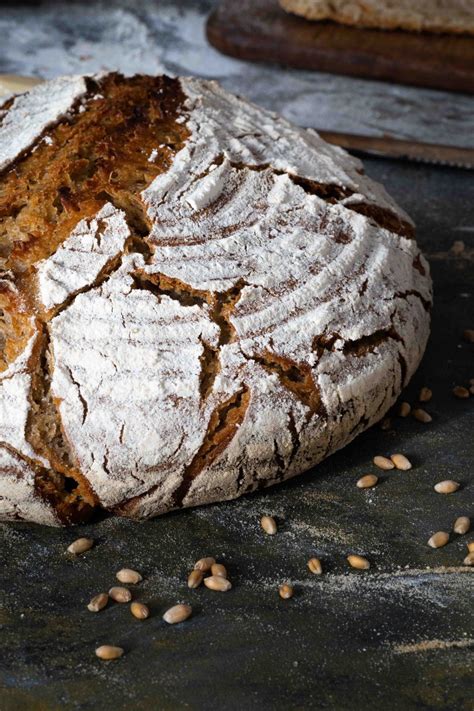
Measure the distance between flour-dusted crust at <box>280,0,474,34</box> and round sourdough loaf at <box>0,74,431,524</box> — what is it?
1608mm

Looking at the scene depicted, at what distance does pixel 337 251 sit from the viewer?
1797mm

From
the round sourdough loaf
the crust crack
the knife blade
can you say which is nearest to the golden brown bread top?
the round sourdough loaf

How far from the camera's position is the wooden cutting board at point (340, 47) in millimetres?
3174

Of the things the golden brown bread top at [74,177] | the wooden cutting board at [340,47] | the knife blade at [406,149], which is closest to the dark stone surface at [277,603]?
the golden brown bread top at [74,177]

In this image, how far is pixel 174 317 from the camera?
1625mm

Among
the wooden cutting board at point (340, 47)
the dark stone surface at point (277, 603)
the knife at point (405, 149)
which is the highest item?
the wooden cutting board at point (340, 47)

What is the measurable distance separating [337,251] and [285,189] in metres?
0.17

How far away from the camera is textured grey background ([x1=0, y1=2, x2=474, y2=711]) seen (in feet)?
4.71

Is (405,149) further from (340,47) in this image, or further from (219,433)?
(219,433)

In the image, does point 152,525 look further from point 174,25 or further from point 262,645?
point 174,25

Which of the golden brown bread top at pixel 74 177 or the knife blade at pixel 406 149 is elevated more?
the golden brown bread top at pixel 74 177

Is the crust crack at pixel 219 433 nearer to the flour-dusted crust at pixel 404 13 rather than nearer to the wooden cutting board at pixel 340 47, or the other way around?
the wooden cutting board at pixel 340 47

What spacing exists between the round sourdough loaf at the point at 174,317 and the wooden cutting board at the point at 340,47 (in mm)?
1466

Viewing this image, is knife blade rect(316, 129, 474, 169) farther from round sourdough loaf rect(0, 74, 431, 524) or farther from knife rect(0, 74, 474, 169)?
round sourdough loaf rect(0, 74, 431, 524)
